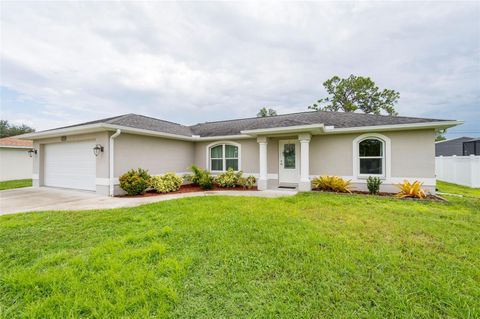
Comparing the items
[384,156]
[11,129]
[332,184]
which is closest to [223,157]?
[332,184]

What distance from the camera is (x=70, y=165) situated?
9.76m

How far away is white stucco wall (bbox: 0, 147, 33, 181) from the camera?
14602mm

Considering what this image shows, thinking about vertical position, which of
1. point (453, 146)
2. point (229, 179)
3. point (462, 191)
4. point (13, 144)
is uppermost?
point (453, 146)

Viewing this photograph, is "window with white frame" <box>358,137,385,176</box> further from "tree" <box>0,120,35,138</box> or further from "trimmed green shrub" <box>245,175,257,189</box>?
"tree" <box>0,120,35,138</box>

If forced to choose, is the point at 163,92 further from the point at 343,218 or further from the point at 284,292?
the point at 284,292

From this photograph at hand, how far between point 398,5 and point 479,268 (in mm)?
9837

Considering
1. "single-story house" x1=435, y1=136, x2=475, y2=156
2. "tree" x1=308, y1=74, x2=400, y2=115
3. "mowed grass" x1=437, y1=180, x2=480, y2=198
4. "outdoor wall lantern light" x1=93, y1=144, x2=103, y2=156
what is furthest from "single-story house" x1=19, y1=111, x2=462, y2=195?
"single-story house" x1=435, y1=136, x2=475, y2=156

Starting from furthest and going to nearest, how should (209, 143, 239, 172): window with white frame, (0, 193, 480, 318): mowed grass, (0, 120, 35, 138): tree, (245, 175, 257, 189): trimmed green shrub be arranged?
(0, 120, 35, 138): tree < (209, 143, 239, 172): window with white frame < (245, 175, 257, 189): trimmed green shrub < (0, 193, 480, 318): mowed grass

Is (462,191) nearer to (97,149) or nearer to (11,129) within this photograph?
(97,149)

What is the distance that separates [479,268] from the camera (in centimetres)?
281

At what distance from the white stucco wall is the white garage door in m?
7.79

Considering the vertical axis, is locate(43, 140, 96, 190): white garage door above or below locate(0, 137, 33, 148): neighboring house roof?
below

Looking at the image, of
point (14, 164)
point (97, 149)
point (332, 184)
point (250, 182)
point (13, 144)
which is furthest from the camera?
point (14, 164)

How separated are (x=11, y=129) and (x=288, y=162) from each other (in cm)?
4760
